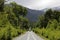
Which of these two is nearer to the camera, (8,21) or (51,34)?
(51,34)

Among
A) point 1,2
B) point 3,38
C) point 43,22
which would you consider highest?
point 1,2

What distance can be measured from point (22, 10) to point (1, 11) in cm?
5066

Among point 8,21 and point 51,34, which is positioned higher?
point 51,34

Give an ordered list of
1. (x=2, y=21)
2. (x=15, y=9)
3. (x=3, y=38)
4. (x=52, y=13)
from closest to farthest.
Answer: (x=3, y=38) < (x=2, y=21) < (x=15, y=9) < (x=52, y=13)

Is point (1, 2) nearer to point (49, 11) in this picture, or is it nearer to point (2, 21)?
point (2, 21)

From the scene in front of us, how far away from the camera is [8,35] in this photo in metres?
33.2

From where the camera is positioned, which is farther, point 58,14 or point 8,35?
point 58,14

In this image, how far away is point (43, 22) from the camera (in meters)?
117

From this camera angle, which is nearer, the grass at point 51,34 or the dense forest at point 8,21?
the grass at point 51,34

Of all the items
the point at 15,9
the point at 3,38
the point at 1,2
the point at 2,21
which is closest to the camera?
the point at 3,38

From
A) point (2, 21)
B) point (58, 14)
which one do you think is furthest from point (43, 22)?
point (2, 21)

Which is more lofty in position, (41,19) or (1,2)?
(1,2)

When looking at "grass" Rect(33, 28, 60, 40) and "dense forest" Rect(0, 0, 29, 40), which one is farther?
"dense forest" Rect(0, 0, 29, 40)

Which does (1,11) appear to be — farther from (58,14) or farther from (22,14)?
(22,14)
